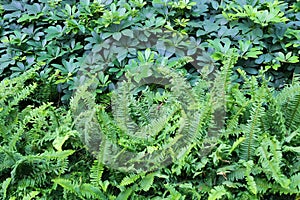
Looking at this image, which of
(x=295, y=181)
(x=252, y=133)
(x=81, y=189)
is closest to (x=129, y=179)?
(x=81, y=189)

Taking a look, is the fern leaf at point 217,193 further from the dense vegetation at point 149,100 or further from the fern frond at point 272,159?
the fern frond at point 272,159

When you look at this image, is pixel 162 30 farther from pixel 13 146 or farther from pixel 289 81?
pixel 13 146

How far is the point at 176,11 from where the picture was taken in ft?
10.7

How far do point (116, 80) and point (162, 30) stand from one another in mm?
535

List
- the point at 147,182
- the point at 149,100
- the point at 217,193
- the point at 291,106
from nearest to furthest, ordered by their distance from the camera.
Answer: the point at 217,193
the point at 147,182
the point at 291,106
the point at 149,100

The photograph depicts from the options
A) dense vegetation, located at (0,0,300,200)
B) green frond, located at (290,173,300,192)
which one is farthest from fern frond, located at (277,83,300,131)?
green frond, located at (290,173,300,192)

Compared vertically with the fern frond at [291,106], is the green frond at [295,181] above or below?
below

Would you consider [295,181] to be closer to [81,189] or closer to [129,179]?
[129,179]

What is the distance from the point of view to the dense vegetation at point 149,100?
246 cm

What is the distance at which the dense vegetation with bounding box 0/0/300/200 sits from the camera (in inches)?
96.7

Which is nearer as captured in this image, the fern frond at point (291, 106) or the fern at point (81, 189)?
the fern at point (81, 189)

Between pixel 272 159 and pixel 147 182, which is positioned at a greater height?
pixel 272 159

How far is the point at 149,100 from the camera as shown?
9.27 ft

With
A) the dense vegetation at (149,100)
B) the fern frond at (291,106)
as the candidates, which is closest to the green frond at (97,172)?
the dense vegetation at (149,100)
